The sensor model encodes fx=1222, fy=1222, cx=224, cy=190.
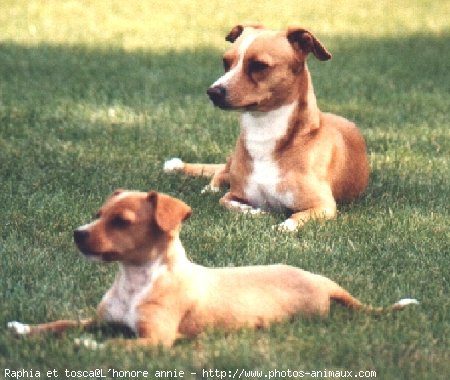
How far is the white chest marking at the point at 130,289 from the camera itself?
16.2ft

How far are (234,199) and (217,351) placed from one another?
9.14 feet

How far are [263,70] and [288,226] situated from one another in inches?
36.8


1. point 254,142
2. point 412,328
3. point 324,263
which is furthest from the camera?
point 254,142

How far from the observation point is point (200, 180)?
26.8 ft

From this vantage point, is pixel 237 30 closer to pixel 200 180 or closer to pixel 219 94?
pixel 219 94

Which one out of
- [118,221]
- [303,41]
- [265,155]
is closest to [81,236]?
[118,221]

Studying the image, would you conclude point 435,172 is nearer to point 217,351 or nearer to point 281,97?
point 281,97

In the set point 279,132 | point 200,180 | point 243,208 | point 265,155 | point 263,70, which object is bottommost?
point 200,180

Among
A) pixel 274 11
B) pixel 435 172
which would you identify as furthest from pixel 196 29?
pixel 435 172

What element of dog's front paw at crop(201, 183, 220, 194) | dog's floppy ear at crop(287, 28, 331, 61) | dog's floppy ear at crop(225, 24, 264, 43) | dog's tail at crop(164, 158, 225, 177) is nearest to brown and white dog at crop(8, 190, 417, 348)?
dog's floppy ear at crop(287, 28, 331, 61)

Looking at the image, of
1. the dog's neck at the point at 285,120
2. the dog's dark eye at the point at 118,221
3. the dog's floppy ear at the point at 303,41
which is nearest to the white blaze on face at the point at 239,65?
the dog's floppy ear at the point at 303,41

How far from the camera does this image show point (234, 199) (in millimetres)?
7496

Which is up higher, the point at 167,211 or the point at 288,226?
the point at 167,211

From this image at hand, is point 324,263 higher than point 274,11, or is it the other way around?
point 324,263
